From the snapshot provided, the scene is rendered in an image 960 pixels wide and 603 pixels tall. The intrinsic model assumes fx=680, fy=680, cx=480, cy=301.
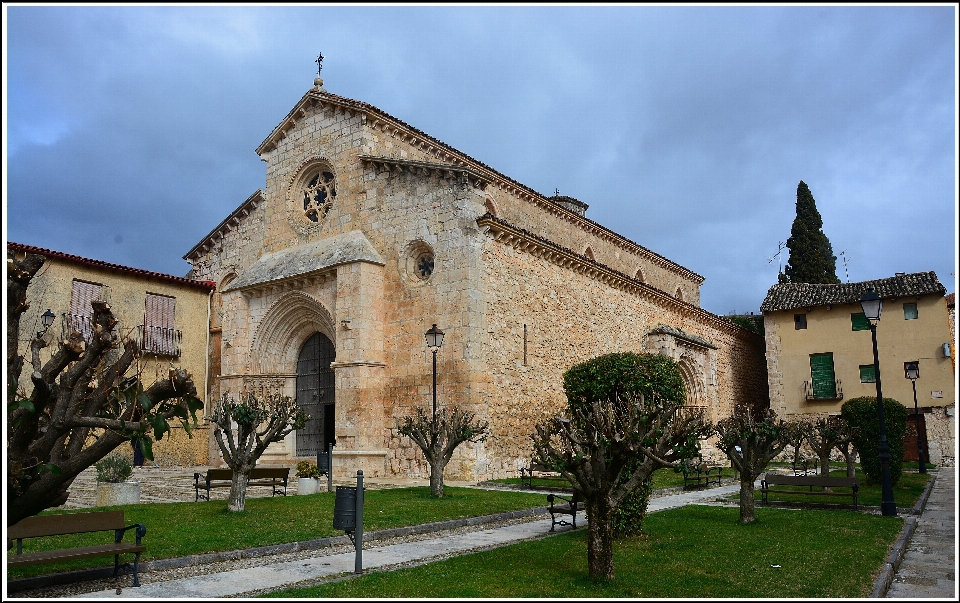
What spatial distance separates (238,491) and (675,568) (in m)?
7.93

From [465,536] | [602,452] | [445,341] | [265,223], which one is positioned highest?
[265,223]

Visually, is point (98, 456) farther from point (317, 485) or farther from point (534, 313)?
point (534, 313)

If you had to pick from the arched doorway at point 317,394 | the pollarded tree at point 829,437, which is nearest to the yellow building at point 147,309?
the arched doorway at point 317,394

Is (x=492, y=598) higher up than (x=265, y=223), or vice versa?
(x=265, y=223)

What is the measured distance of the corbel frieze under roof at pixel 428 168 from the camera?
1964 centimetres

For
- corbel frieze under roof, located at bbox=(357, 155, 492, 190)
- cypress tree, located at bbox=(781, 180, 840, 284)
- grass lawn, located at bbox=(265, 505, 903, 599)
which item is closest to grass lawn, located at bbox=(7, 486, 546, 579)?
grass lawn, located at bbox=(265, 505, 903, 599)

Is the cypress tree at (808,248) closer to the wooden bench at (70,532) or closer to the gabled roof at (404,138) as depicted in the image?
the gabled roof at (404,138)

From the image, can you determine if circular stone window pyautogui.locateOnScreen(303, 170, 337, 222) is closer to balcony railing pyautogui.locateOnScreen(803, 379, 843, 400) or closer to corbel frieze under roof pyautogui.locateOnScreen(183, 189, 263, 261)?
corbel frieze under roof pyautogui.locateOnScreen(183, 189, 263, 261)

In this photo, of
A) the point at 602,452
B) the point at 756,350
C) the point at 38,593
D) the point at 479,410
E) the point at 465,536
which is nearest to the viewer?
the point at 38,593

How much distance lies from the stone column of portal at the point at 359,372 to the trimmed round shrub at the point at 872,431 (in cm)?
1291

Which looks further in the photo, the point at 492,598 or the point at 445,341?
the point at 445,341

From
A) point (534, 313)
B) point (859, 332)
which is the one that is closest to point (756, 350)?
point (859, 332)

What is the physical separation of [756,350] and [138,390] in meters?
38.9

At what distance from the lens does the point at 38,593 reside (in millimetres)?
7039
